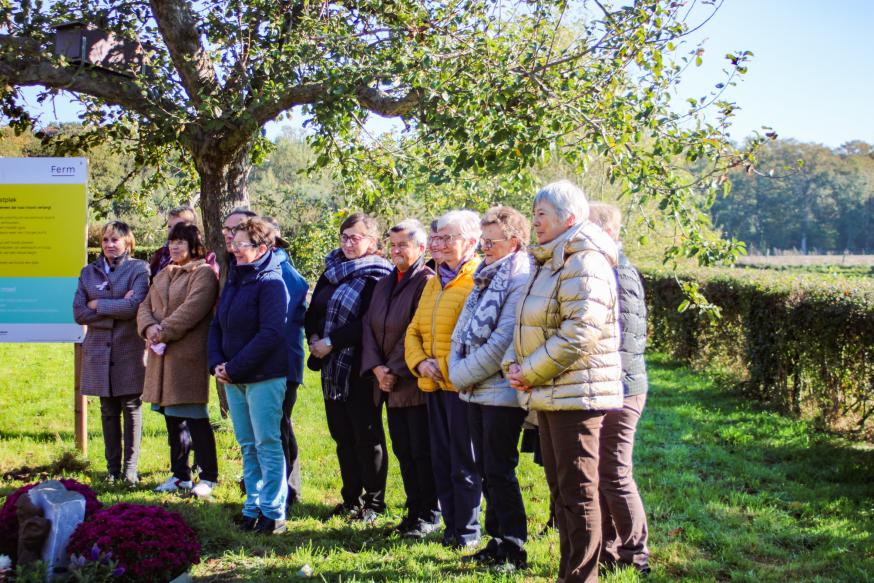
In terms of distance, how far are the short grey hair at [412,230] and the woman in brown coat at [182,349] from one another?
67.9 inches

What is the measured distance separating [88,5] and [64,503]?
580cm

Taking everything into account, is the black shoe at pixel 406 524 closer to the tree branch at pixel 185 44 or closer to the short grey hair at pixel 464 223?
the short grey hair at pixel 464 223

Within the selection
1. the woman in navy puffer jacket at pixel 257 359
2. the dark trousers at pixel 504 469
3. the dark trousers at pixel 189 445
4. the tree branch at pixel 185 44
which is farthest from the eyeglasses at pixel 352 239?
the tree branch at pixel 185 44

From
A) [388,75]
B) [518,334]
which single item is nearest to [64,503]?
[518,334]

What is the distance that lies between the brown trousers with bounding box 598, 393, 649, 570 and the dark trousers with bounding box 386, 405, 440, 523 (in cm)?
133

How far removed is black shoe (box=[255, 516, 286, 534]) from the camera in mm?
5273

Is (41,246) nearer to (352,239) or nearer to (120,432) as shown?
(120,432)

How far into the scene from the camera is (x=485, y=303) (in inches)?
177

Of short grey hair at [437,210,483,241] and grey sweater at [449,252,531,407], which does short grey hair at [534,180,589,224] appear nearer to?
grey sweater at [449,252,531,407]

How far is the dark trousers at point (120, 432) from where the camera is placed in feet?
21.1

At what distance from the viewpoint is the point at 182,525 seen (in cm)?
403

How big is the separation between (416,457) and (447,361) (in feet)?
2.82

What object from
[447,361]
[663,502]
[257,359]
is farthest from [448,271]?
[663,502]

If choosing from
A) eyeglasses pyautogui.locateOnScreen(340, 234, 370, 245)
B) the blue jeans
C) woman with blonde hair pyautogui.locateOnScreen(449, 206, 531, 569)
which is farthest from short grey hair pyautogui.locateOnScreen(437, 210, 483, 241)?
the blue jeans
